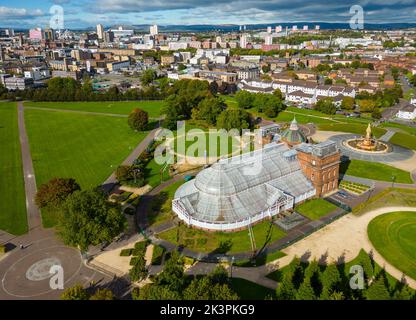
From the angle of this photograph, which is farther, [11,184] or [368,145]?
[368,145]

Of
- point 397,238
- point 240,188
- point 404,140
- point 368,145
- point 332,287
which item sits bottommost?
point 397,238

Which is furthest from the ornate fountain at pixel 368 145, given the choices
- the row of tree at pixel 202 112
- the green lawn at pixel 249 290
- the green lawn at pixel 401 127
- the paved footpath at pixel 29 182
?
the paved footpath at pixel 29 182

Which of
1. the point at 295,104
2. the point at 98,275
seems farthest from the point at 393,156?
the point at 98,275

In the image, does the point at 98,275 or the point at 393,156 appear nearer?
the point at 98,275

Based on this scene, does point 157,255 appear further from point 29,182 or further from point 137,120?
point 137,120

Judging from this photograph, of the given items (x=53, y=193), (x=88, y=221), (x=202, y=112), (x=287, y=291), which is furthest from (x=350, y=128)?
(x=53, y=193)

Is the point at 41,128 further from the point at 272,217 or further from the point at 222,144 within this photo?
the point at 272,217

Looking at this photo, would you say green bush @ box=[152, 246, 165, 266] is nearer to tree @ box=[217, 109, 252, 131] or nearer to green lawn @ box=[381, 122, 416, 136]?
tree @ box=[217, 109, 252, 131]
